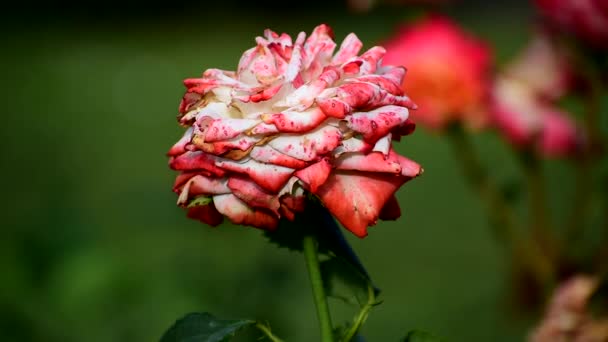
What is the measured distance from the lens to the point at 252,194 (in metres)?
0.39

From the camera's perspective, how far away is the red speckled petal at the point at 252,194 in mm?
390

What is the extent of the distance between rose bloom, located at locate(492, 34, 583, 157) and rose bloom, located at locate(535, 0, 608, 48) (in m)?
0.14

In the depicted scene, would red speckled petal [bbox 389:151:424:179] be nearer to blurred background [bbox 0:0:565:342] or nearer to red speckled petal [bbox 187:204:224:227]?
red speckled petal [bbox 187:204:224:227]

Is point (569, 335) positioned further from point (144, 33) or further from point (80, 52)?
point (144, 33)

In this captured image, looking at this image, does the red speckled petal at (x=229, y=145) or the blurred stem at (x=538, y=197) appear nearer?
the red speckled petal at (x=229, y=145)

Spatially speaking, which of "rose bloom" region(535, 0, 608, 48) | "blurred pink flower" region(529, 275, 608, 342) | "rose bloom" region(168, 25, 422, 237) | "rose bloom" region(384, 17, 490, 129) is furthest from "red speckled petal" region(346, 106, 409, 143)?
"rose bloom" region(384, 17, 490, 129)

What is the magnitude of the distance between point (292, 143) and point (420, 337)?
0.12 meters

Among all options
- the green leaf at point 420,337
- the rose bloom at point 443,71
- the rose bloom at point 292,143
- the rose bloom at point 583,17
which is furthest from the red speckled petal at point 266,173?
the rose bloom at point 443,71

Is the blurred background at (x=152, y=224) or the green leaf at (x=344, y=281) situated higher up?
the green leaf at (x=344, y=281)

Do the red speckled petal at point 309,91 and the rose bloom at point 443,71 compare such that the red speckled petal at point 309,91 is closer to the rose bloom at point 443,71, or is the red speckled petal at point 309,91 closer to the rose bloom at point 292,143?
the rose bloom at point 292,143

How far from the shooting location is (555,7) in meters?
0.88

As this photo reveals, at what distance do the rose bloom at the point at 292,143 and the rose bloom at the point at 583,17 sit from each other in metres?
0.48

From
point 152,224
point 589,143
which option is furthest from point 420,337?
point 152,224

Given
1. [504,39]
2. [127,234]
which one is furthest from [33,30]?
[127,234]
